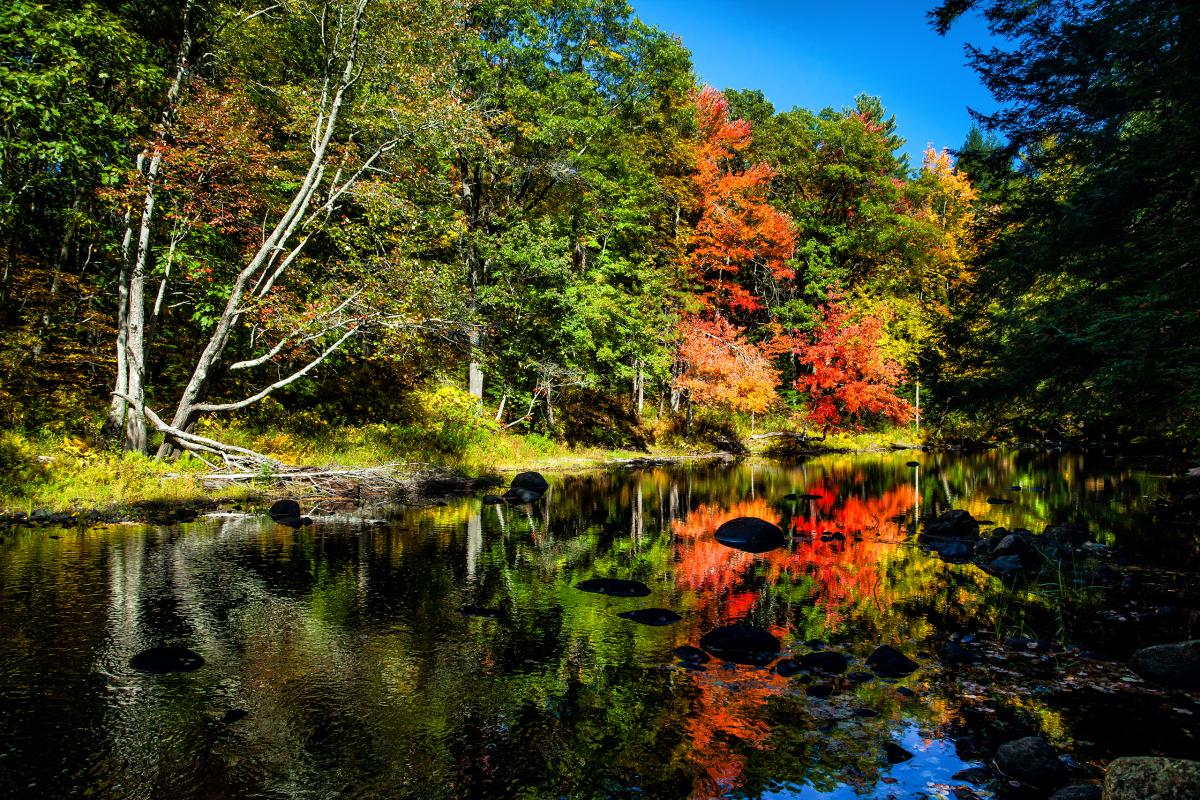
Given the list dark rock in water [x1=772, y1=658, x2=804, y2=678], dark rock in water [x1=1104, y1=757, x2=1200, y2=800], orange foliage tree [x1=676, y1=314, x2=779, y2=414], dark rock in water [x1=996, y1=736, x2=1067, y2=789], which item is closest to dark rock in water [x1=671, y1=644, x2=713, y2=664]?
dark rock in water [x1=772, y1=658, x2=804, y2=678]

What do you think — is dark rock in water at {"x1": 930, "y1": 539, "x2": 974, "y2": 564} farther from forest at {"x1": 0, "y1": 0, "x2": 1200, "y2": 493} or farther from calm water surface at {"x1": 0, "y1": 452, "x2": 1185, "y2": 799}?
forest at {"x1": 0, "y1": 0, "x2": 1200, "y2": 493}

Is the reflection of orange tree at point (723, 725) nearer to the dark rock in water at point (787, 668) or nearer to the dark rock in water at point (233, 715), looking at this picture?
the dark rock in water at point (787, 668)

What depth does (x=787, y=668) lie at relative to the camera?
6.51 m

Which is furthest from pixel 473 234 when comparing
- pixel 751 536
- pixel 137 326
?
pixel 751 536

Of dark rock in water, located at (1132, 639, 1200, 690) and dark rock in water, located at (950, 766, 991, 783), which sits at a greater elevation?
dark rock in water, located at (1132, 639, 1200, 690)

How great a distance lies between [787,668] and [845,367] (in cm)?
3162

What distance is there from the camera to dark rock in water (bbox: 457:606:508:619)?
8.11m

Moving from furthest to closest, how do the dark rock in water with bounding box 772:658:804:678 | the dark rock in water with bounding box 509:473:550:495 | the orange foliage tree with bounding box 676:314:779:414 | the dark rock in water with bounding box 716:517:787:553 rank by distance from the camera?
the orange foliage tree with bounding box 676:314:779:414 < the dark rock in water with bounding box 509:473:550:495 < the dark rock in water with bounding box 716:517:787:553 < the dark rock in water with bounding box 772:658:804:678

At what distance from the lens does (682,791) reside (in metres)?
4.41

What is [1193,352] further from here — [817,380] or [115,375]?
[817,380]

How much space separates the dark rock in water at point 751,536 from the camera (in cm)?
1272

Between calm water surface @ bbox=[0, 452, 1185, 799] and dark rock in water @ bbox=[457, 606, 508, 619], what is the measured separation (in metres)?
0.09

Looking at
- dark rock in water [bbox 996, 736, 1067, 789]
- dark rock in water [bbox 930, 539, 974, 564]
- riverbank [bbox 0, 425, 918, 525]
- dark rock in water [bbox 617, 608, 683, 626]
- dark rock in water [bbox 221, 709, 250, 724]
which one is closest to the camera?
dark rock in water [bbox 996, 736, 1067, 789]

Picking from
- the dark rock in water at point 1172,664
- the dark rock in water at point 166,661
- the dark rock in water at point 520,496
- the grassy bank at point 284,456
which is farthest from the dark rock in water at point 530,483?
the dark rock in water at point 1172,664
